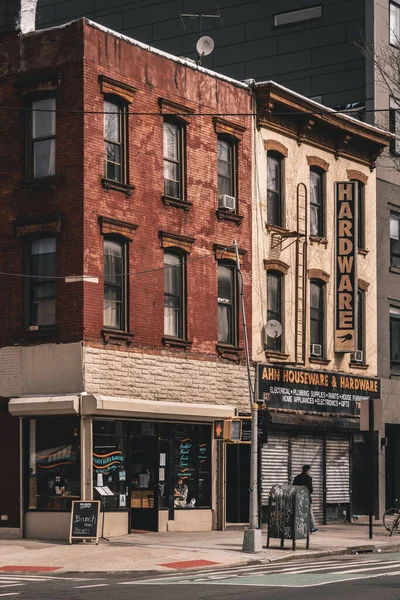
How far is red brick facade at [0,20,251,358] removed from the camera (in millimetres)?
28906

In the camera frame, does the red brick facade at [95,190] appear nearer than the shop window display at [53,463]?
No

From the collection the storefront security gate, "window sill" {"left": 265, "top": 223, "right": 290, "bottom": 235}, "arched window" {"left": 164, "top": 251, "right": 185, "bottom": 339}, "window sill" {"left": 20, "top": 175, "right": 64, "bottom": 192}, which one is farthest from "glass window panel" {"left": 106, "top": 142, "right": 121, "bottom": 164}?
the storefront security gate

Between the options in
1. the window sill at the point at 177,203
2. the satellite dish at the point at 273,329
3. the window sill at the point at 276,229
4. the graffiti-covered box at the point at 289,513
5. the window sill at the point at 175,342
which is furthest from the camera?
the window sill at the point at 276,229

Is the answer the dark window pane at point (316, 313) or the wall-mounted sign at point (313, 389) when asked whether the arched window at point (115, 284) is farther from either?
the dark window pane at point (316, 313)

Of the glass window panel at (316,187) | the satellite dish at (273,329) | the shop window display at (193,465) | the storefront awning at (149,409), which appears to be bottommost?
the shop window display at (193,465)

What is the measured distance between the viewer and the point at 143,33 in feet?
152

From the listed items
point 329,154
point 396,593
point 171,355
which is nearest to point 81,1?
point 329,154

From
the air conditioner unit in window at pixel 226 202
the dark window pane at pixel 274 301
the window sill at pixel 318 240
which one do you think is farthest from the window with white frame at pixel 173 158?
the window sill at pixel 318 240

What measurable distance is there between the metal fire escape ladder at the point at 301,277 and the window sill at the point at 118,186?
7.13 m

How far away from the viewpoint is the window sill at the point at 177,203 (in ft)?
103

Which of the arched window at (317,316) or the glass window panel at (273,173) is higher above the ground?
the glass window panel at (273,173)

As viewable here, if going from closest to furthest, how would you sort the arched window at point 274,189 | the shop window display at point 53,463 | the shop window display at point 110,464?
the shop window display at point 53,463 < the shop window display at point 110,464 < the arched window at point 274,189

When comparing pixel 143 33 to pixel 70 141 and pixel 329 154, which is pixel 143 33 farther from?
pixel 70 141

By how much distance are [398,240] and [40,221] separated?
15.9 m
